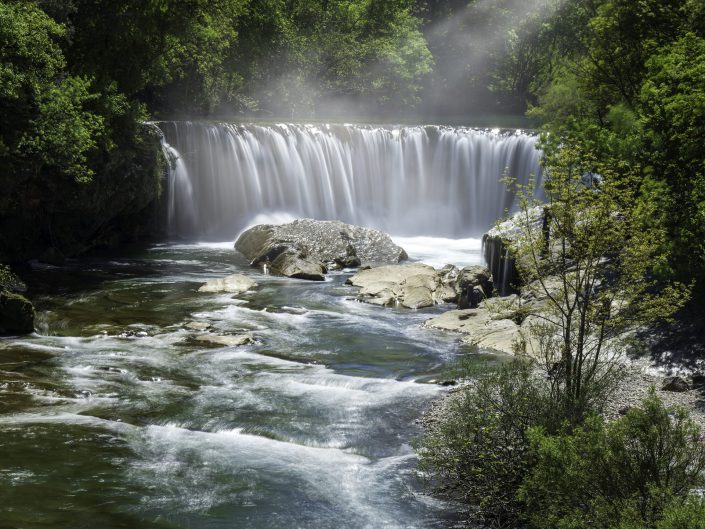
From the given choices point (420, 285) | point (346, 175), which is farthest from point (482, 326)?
point (346, 175)

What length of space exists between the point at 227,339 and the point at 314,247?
38.7 feet

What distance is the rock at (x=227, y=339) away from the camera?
19.1m

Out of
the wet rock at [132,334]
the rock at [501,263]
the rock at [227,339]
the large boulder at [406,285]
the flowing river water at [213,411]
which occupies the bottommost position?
the flowing river water at [213,411]

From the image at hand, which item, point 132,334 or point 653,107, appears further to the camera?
point 132,334

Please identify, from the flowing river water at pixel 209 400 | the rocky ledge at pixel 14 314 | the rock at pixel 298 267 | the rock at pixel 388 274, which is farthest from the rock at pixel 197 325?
the rock at pixel 298 267

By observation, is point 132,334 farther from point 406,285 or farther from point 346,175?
point 346,175

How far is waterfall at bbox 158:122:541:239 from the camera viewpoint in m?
35.8

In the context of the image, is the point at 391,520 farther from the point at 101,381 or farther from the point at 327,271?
the point at 327,271

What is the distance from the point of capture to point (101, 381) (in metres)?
16.0

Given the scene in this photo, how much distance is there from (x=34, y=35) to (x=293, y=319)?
396 inches

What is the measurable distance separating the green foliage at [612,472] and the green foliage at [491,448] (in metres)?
0.71

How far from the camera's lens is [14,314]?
19000 millimetres

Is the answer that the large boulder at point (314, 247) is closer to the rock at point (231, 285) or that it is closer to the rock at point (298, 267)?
the rock at point (298, 267)

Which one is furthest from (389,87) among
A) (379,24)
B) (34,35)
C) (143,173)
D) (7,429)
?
(7,429)
